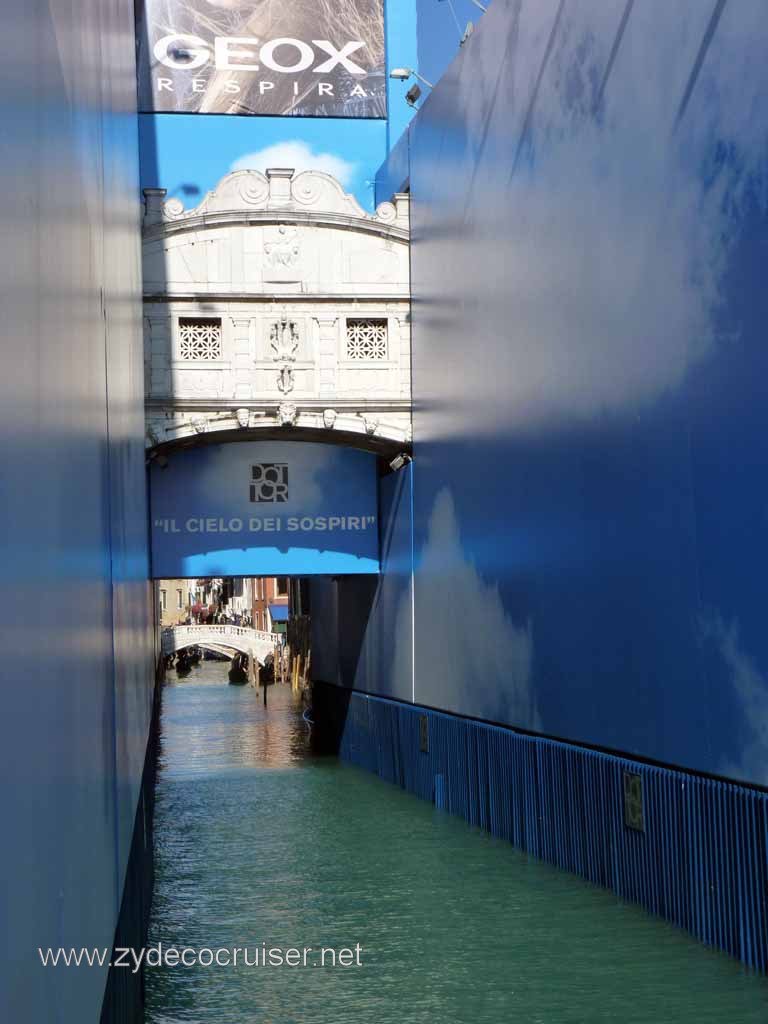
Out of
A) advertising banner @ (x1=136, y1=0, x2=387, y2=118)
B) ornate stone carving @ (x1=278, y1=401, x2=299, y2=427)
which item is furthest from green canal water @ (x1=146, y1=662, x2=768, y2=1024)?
advertising banner @ (x1=136, y1=0, x2=387, y2=118)

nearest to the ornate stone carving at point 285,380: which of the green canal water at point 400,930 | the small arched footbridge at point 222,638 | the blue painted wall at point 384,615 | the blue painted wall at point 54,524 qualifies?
the blue painted wall at point 384,615

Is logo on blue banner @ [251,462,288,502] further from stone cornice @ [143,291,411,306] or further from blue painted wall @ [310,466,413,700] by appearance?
stone cornice @ [143,291,411,306]

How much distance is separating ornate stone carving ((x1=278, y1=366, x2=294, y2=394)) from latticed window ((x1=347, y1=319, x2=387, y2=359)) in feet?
3.20

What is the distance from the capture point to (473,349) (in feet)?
57.6

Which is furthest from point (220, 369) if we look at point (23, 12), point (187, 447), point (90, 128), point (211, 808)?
point (23, 12)

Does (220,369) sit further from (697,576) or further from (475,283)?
(697,576)

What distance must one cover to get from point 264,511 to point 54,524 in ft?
65.3

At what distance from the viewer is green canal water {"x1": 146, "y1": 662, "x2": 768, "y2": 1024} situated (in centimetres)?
970

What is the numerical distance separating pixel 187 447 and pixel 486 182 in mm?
7616

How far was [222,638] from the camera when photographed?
5697 cm

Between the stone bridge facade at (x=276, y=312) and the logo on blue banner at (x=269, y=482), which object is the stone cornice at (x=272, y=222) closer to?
the stone bridge facade at (x=276, y=312)

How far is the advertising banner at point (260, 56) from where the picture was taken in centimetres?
2423

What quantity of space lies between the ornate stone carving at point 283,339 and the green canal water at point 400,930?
6817 millimetres

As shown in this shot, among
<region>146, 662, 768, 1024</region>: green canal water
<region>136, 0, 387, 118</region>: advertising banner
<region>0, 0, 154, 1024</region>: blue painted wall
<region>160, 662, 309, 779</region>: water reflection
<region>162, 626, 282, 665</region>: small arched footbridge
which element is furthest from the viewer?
<region>162, 626, 282, 665</region>: small arched footbridge
